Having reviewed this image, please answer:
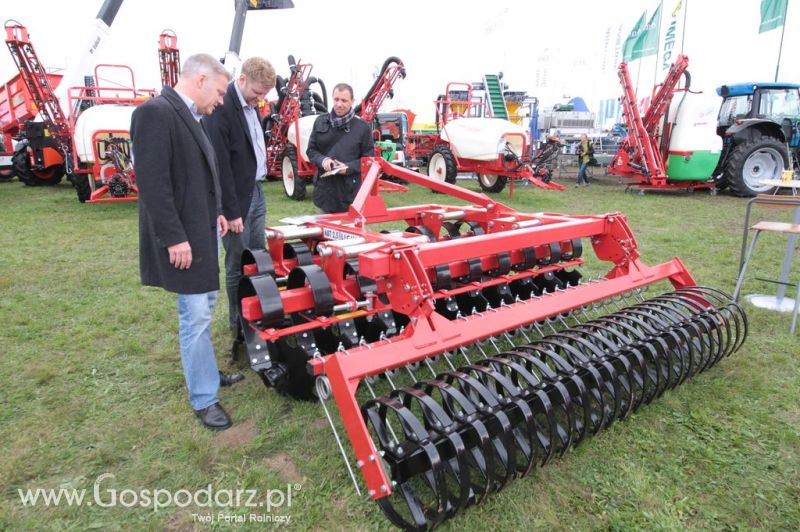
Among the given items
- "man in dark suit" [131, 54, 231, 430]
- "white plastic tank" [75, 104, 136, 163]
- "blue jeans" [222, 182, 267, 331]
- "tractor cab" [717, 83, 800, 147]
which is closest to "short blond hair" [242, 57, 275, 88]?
"man in dark suit" [131, 54, 231, 430]

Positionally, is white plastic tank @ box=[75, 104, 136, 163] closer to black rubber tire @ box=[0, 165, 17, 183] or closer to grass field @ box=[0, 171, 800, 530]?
grass field @ box=[0, 171, 800, 530]

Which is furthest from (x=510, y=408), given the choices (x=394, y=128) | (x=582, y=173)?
(x=394, y=128)

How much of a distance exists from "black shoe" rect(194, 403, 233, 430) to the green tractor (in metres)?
11.4

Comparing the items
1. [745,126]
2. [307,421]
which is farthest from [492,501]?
[745,126]

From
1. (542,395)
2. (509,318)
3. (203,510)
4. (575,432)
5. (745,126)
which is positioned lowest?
(203,510)

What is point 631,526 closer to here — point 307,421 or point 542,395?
point 542,395

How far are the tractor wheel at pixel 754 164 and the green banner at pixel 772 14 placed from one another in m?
9.32

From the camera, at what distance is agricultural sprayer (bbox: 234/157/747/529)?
6.31 feet

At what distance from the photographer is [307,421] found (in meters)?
2.61

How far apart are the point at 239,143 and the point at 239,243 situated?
0.64 meters

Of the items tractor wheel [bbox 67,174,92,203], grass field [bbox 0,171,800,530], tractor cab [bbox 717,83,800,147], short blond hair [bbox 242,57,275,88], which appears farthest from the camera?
tractor cab [bbox 717,83,800,147]

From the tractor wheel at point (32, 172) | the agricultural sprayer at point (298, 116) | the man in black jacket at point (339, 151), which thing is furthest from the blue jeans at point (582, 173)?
the tractor wheel at point (32, 172)

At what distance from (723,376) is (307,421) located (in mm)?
2454

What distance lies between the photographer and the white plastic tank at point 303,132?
9398mm
